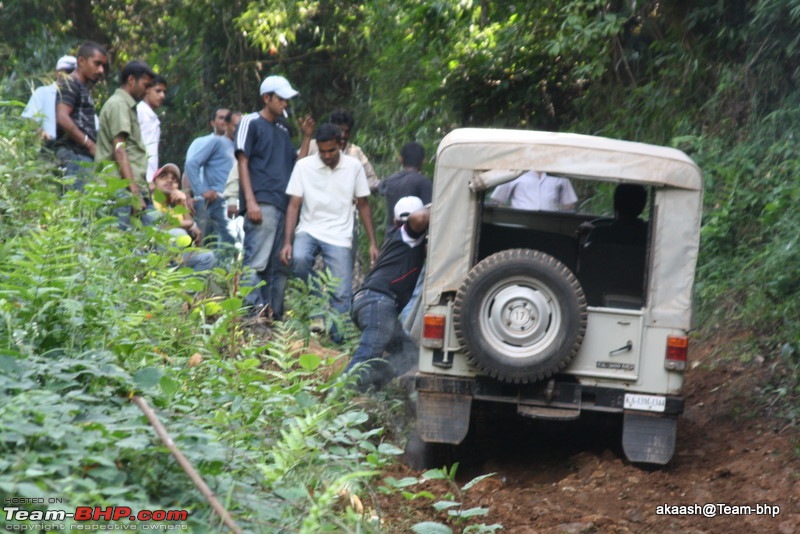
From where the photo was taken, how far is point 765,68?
10914 millimetres

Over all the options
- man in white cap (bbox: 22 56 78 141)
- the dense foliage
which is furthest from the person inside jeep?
man in white cap (bbox: 22 56 78 141)

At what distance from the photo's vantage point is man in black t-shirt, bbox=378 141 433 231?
9.55m

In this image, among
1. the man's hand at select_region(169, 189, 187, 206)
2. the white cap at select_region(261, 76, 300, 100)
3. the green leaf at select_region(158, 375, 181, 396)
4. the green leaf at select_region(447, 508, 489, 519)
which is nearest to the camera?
the green leaf at select_region(158, 375, 181, 396)

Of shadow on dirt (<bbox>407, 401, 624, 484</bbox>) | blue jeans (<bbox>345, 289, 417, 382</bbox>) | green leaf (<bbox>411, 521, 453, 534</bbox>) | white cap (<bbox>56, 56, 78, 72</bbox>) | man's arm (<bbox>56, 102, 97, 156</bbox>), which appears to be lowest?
shadow on dirt (<bbox>407, 401, 624, 484</bbox>)

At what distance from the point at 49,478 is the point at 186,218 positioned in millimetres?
5077

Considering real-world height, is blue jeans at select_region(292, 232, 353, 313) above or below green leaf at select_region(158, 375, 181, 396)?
above

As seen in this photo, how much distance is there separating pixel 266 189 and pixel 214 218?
5.43 ft

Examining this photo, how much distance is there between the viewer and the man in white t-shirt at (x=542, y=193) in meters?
9.92

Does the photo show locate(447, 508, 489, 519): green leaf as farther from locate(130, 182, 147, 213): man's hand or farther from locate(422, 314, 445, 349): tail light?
locate(130, 182, 147, 213): man's hand

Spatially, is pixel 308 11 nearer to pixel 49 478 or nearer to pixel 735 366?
pixel 735 366

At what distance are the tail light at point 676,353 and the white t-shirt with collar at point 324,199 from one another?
3.35 meters

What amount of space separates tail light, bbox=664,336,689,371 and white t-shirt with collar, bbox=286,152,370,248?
11.0 ft

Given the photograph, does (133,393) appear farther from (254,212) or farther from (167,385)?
(254,212)

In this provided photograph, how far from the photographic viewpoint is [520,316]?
662 cm
